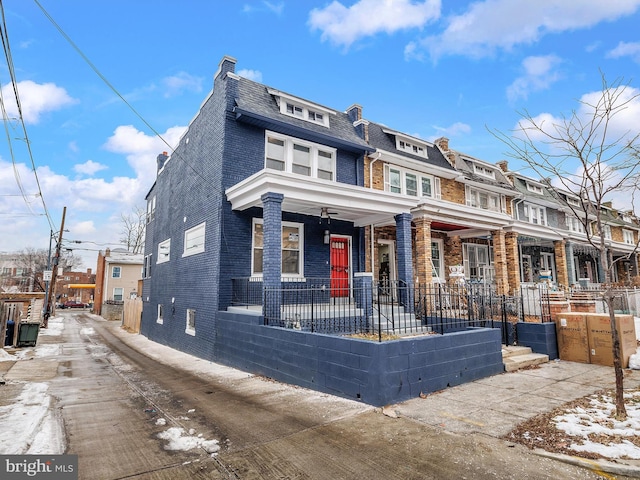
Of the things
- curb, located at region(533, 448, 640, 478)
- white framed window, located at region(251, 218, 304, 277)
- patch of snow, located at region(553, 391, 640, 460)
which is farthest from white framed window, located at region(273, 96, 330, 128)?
curb, located at region(533, 448, 640, 478)

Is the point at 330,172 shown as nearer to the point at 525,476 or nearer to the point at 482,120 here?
the point at 482,120

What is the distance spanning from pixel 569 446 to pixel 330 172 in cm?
1069

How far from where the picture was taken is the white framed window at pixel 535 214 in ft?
69.8

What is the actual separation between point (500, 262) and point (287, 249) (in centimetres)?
904

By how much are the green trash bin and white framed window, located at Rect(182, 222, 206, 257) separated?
7.57 metres

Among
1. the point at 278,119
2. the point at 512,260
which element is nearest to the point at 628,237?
the point at 512,260

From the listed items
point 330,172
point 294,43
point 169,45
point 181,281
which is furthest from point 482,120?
point 181,281

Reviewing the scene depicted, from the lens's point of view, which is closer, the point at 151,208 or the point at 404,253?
the point at 404,253

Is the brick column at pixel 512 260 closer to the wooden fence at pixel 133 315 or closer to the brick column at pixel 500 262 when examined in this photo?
the brick column at pixel 500 262

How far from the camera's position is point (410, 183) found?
15758mm

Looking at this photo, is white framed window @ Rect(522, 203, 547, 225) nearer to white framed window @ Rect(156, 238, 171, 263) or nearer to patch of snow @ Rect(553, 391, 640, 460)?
patch of snow @ Rect(553, 391, 640, 460)

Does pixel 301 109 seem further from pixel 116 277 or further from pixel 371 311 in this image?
pixel 116 277

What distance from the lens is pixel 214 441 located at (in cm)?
444
